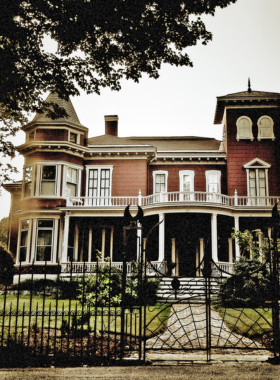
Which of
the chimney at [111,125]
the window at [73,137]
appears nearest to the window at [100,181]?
the window at [73,137]

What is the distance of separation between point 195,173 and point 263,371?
68.8 ft

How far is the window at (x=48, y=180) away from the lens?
24453mm

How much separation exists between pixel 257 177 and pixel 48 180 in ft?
42.9

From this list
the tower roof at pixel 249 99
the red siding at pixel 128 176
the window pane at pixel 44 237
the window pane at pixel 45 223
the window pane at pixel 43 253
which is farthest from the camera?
the red siding at pixel 128 176

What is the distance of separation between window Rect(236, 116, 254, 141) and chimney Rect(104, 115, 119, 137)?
32.2 ft

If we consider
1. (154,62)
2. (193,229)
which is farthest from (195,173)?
(154,62)

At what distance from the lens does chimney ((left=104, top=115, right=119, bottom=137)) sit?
3136cm

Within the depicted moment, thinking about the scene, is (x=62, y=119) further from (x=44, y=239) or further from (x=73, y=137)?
(x=44, y=239)

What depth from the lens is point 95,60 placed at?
1082cm

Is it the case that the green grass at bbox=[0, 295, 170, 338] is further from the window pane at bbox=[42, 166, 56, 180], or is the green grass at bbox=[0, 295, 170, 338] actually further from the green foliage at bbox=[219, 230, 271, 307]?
the window pane at bbox=[42, 166, 56, 180]

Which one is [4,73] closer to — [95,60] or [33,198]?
[95,60]

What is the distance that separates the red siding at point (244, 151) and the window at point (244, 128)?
0.21 m

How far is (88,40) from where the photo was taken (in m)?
10.5

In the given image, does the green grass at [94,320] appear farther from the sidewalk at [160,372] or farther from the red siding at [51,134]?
the red siding at [51,134]
